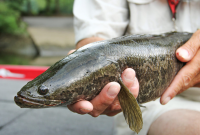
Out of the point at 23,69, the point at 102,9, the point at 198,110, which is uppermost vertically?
the point at 102,9

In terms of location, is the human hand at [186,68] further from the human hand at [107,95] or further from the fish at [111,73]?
the human hand at [107,95]

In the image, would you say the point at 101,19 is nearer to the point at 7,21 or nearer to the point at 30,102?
the point at 30,102

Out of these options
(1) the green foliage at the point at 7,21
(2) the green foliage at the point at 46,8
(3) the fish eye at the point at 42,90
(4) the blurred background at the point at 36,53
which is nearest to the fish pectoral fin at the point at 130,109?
(3) the fish eye at the point at 42,90

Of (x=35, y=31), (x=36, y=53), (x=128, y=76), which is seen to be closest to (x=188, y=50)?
(x=128, y=76)

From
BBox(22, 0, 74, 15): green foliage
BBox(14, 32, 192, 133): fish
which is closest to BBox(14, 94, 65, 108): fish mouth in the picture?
BBox(14, 32, 192, 133): fish

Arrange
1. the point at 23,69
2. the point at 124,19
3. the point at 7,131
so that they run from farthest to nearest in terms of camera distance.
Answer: the point at 23,69
the point at 7,131
the point at 124,19

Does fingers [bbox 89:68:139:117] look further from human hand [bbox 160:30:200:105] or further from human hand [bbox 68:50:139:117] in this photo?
human hand [bbox 160:30:200:105]

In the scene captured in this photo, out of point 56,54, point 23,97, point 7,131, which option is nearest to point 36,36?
point 56,54

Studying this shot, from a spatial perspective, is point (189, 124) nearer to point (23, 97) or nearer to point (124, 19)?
point (23, 97)
